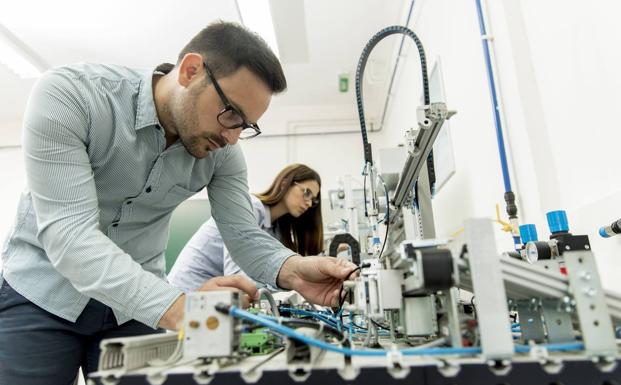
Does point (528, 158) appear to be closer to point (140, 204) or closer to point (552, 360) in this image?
point (552, 360)

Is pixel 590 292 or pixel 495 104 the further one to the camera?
pixel 495 104

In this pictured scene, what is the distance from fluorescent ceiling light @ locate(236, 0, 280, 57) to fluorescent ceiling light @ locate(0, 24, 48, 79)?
1.81m

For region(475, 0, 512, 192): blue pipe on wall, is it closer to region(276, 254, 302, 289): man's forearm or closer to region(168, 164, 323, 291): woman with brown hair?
region(276, 254, 302, 289): man's forearm

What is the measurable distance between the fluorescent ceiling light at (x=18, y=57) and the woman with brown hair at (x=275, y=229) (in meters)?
2.36

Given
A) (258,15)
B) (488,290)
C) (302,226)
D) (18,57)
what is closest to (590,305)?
(488,290)

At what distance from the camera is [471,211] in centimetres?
170

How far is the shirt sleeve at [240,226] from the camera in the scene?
1.09m

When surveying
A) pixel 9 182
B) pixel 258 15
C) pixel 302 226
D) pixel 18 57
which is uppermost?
pixel 18 57

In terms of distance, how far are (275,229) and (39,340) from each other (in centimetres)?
125

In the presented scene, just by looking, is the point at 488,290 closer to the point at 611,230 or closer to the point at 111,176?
the point at 611,230

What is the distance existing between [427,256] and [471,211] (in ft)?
4.43

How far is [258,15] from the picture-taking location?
8.34 ft

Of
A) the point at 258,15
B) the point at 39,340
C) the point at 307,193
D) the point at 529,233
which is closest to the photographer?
the point at 39,340

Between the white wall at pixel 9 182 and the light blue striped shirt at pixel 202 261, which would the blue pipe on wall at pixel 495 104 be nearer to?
the light blue striped shirt at pixel 202 261
